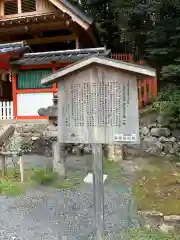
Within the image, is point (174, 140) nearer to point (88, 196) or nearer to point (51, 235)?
point (88, 196)

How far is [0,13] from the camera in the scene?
12.8 meters

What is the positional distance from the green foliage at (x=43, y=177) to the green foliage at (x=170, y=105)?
5.11 metres

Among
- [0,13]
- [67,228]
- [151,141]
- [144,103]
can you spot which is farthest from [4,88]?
[67,228]

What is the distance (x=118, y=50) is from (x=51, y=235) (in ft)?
70.4

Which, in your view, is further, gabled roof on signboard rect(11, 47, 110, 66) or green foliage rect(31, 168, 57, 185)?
gabled roof on signboard rect(11, 47, 110, 66)

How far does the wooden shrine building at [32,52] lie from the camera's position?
11.2 m

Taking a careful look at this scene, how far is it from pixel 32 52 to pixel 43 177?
6.70 meters

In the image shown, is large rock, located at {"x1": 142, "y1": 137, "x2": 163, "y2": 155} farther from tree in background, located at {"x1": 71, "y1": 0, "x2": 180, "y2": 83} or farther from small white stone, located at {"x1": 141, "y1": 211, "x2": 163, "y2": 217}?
small white stone, located at {"x1": 141, "y1": 211, "x2": 163, "y2": 217}

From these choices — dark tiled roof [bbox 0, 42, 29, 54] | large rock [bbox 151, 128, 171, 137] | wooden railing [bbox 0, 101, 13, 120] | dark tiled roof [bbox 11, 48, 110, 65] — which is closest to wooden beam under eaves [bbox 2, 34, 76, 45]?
dark tiled roof [bbox 11, 48, 110, 65]

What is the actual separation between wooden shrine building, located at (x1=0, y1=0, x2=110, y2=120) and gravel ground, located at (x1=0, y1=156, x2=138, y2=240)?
18.1 ft

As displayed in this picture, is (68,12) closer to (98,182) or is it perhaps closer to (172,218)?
(98,182)

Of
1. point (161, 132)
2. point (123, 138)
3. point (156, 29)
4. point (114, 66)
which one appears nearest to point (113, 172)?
point (161, 132)

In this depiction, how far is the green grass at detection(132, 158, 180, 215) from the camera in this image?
5117 mm

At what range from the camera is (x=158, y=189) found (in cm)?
621
